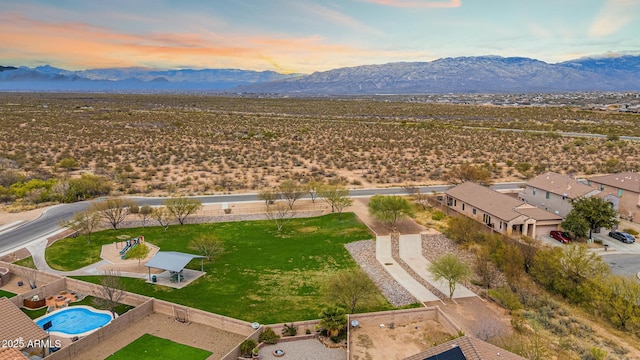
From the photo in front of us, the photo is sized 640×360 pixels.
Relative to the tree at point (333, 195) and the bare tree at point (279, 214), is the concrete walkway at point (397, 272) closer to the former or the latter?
the tree at point (333, 195)

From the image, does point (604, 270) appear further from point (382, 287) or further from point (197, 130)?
point (197, 130)

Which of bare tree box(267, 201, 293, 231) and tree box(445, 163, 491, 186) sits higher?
tree box(445, 163, 491, 186)


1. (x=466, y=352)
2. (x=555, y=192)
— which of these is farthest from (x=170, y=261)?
(x=555, y=192)

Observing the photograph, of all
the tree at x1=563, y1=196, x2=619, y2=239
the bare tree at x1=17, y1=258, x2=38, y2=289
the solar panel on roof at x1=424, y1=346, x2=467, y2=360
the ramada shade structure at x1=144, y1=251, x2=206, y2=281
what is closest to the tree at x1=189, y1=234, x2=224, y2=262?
the ramada shade structure at x1=144, y1=251, x2=206, y2=281

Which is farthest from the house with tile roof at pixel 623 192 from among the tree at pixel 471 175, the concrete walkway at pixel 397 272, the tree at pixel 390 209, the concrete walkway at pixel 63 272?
the concrete walkway at pixel 63 272

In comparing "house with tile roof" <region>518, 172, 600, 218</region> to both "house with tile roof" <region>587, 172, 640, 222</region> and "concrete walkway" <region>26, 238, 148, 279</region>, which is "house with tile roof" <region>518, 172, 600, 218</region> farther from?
"concrete walkway" <region>26, 238, 148, 279</region>

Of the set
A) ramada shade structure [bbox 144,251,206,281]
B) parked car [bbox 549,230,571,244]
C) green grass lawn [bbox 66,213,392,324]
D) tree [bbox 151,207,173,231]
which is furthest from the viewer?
tree [bbox 151,207,173,231]
